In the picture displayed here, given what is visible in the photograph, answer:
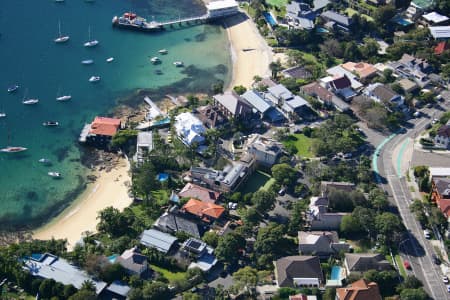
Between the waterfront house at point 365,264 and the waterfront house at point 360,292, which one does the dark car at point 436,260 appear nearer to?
the waterfront house at point 365,264

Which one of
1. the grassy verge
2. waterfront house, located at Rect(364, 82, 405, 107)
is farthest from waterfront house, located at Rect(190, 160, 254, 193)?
waterfront house, located at Rect(364, 82, 405, 107)

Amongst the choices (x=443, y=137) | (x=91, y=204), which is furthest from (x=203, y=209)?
(x=443, y=137)

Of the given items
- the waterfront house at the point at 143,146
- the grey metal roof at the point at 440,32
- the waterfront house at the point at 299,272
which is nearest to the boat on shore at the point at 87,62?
the waterfront house at the point at 143,146

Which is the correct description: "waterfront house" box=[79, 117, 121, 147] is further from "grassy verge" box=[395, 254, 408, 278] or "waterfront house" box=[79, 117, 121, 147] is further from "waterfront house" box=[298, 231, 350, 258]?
"grassy verge" box=[395, 254, 408, 278]

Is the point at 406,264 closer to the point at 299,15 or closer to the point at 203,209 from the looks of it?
the point at 203,209

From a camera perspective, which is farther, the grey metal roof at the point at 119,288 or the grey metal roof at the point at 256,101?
the grey metal roof at the point at 256,101

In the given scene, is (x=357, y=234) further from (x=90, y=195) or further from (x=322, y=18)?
(x=322, y=18)
